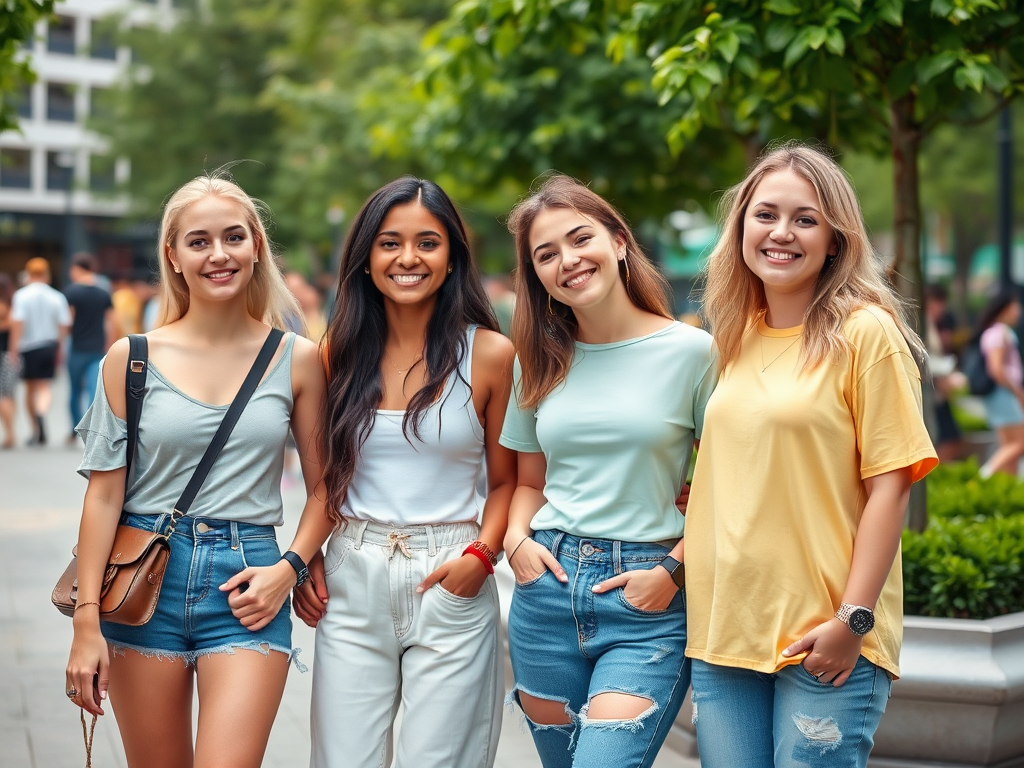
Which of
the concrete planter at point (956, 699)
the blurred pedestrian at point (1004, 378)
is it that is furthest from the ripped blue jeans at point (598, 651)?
the blurred pedestrian at point (1004, 378)

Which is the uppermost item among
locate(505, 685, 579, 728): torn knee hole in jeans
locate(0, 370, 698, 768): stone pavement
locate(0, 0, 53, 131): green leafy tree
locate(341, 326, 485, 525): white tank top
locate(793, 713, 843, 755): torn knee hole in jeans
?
locate(0, 0, 53, 131): green leafy tree

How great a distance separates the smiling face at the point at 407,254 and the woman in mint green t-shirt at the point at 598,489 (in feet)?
0.83


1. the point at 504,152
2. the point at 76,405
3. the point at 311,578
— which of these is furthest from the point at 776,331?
the point at 76,405

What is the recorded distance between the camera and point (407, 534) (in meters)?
3.02

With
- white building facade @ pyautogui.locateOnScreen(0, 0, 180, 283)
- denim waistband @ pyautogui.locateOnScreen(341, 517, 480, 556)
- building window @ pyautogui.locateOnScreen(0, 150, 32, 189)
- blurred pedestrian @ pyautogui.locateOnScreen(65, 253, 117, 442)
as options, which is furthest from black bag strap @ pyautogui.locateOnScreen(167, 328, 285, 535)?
building window @ pyautogui.locateOnScreen(0, 150, 32, 189)

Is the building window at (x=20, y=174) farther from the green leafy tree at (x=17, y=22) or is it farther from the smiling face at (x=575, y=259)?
the smiling face at (x=575, y=259)

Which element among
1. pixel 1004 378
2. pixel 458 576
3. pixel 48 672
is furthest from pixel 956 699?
pixel 1004 378

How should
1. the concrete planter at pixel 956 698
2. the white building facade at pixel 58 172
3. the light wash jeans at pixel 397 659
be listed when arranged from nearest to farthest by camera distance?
the light wash jeans at pixel 397 659 → the concrete planter at pixel 956 698 → the white building facade at pixel 58 172

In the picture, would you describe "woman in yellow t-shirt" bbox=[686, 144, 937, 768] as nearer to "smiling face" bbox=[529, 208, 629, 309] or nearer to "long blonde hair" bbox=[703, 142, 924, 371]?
"long blonde hair" bbox=[703, 142, 924, 371]

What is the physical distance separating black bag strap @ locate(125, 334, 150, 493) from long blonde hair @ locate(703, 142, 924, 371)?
1449mm

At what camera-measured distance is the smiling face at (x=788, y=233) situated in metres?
2.66

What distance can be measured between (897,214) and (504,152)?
12.5ft

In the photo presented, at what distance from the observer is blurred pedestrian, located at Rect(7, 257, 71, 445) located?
44.9ft

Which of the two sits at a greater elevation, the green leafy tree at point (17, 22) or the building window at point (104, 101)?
the building window at point (104, 101)
